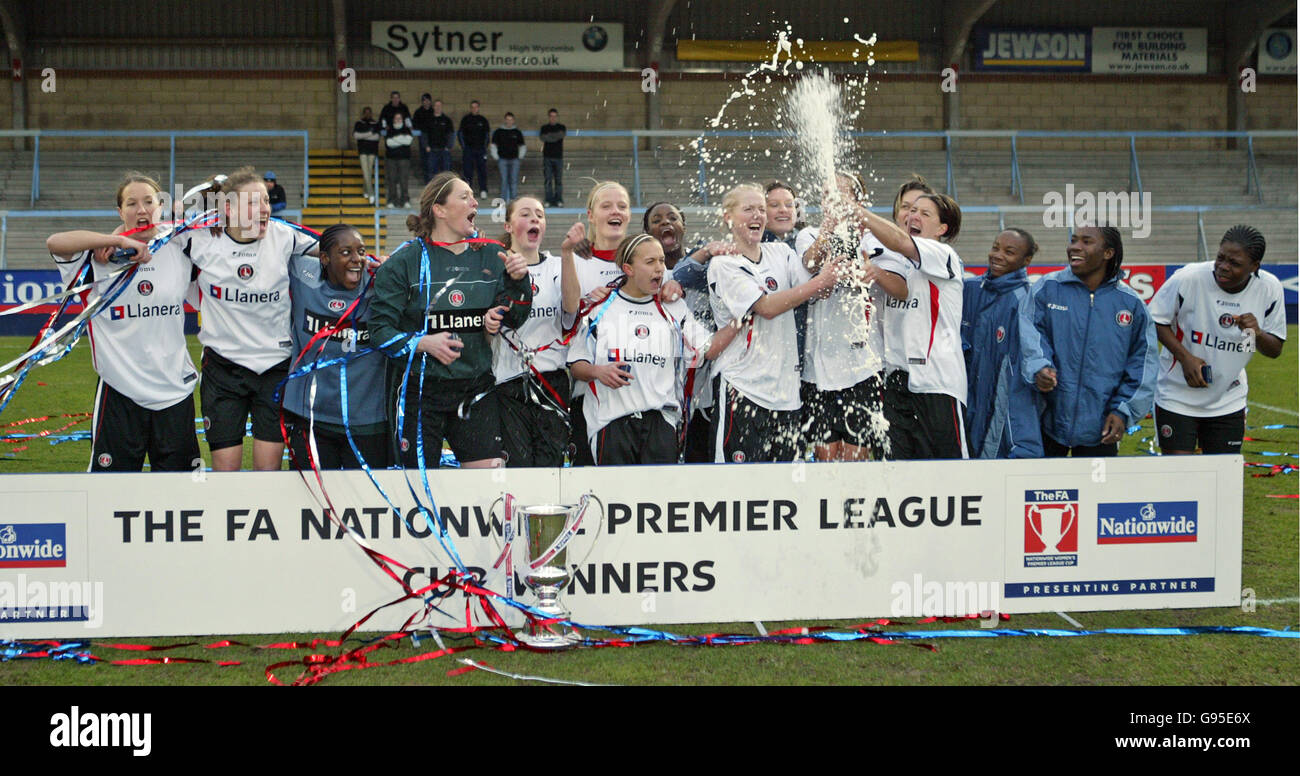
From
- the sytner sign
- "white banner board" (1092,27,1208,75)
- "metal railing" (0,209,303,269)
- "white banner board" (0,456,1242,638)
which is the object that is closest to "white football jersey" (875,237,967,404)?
"white banner board" (0,456,1242,638)

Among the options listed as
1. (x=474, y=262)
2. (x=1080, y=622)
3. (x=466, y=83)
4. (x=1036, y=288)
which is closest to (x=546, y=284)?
(x=474, y=262)

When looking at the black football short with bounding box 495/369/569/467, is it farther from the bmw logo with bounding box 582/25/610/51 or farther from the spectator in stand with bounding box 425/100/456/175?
the bmw logo with bounding box 582/25/610/51

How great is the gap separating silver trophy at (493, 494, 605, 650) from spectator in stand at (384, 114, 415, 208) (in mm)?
16547

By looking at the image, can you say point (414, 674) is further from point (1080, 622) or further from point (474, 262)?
point (1080, 622)

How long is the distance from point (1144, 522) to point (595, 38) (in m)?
23.0

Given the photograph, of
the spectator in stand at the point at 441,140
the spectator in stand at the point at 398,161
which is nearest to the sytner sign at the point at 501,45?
the spectator in stand at the point at 441,140

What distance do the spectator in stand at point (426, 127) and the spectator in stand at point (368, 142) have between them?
2.46 ft

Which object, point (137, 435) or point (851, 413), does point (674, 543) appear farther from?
point (137, 435)

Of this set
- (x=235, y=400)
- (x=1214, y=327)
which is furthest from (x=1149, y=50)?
(x=235, y=400)

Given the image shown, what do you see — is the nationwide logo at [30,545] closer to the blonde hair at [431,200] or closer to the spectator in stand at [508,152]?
the blonde hair at [431,200]

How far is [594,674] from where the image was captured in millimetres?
4332

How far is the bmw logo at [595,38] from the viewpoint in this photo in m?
26.2
